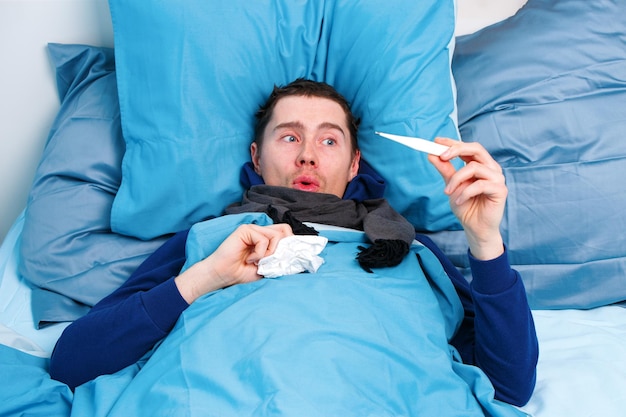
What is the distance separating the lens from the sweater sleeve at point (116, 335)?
44.2 inches

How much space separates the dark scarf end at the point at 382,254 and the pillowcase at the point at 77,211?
0.49 metres

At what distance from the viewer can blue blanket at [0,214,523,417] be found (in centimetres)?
97

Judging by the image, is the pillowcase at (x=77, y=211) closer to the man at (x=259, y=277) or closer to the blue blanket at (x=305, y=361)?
Result: the man at (x=259, y=277)

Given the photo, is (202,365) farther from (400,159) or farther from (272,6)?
(272,6)

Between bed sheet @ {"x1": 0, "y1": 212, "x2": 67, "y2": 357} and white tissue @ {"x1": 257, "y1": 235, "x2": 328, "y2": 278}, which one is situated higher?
white tissue @ {"x1": 257, "y1": 235, "x2": 328, "y2": 278}

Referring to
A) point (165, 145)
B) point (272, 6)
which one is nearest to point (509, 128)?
point (272, 6)

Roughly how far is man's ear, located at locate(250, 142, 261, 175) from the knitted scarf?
0.31 feet

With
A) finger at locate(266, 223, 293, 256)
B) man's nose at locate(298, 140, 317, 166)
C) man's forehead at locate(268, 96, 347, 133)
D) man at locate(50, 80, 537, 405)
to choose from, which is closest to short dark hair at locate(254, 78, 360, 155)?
man's forehead at locate(268, 96, 347, 133)

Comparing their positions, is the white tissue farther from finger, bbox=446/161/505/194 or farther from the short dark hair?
the short dark hair

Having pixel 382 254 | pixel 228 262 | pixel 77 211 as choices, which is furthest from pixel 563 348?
pixel 77 211

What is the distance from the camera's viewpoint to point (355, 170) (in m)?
1.55

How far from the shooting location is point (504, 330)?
3.58 ft

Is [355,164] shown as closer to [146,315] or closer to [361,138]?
[361,138]

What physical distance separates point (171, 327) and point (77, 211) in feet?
1.47
